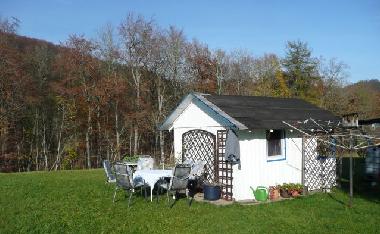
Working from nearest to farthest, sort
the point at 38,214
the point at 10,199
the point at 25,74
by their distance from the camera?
1. the point at 38,214
2. the point at 10,199
3. the point at 25,74

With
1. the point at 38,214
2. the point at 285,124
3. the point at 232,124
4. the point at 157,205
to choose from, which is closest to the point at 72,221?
the point at 38,214

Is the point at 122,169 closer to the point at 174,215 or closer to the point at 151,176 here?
the point at 151,176

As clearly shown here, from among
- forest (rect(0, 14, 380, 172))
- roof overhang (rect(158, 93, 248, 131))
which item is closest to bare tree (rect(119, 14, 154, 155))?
forest (rect(0, 14, 380, 172))

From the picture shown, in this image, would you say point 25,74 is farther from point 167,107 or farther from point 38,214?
point 38,214

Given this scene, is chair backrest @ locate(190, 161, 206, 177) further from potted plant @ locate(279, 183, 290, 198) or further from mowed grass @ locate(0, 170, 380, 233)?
potted plant @ locate(279, 183, 290, 198)

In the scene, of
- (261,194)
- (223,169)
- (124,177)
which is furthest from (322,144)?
(124,177)

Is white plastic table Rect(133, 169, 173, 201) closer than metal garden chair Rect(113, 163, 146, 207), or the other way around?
metal garden chair Rect(113, 163, 146, 207)

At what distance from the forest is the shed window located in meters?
15.4

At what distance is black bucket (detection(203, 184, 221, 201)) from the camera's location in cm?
1131

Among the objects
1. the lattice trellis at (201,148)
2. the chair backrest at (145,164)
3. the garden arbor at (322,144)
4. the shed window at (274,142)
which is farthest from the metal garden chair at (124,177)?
the garden arbor at (322,144)

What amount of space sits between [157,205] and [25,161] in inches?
→ 965

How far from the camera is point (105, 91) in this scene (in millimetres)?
28469

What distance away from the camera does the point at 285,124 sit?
12305 millimetres

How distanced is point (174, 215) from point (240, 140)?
3379 mm
